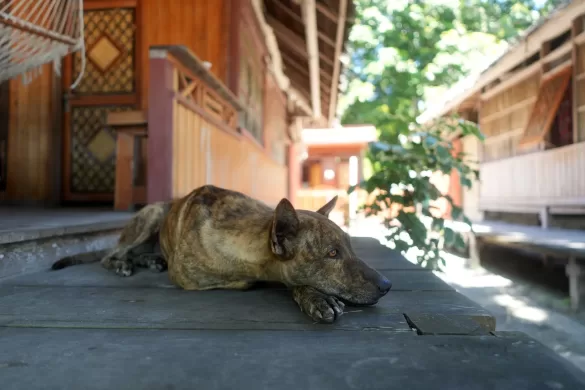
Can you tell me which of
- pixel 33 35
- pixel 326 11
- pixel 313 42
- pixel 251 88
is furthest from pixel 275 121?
pixel 33 35

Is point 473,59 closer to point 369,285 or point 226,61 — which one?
point 226,61

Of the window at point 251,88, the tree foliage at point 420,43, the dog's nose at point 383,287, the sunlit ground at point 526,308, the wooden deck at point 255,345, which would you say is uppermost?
the tree foliage at point 420,43

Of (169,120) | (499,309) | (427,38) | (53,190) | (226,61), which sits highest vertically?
(427,38)

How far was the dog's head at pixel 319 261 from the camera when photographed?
6.01 feet

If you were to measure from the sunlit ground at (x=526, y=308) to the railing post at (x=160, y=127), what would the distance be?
8.08 feet

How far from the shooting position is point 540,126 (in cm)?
855

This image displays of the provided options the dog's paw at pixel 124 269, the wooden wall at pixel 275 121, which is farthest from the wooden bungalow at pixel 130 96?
the dog's paw at pixel 124 269

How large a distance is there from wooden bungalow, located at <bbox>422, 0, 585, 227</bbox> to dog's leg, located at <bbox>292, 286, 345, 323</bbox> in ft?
15.8

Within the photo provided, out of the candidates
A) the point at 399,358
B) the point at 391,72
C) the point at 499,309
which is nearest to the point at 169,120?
the point at 399,358

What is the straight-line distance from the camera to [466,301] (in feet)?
6.11

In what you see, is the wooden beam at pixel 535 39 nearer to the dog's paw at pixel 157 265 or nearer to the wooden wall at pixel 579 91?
the wooden wall at pixel 579 91

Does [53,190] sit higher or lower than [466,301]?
higher

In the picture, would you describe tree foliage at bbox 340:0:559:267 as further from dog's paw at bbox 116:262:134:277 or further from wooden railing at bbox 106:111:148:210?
dog's paw at bbox 116:262:134:277

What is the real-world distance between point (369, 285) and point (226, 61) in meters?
5.82
